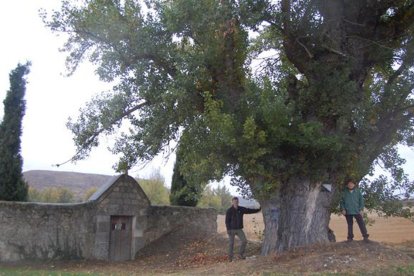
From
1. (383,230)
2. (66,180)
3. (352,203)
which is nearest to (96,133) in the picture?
(352,203)

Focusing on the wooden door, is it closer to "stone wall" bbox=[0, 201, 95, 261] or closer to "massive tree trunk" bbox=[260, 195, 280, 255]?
"stone wall" bbox=[0, 201, 95, 261]

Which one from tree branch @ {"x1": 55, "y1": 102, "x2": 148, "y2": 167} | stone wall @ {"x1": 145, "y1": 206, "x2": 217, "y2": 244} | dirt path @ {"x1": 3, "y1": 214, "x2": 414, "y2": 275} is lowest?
dirt path @ {"x1": 3, "y1": 214, "x2": 414, "y2": 275}

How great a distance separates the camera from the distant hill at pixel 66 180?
52.9 meters

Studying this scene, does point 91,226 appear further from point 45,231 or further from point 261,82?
point 261,82

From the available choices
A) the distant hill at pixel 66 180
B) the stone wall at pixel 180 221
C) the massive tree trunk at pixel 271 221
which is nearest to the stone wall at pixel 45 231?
the stone wall at pixel 180 221

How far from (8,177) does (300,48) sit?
12183 mm

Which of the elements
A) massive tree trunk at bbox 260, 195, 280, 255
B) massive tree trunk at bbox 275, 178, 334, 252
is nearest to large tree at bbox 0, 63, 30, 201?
massive tree trunk at bbox 260, 195, 280, 255

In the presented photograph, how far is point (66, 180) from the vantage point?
56.9m

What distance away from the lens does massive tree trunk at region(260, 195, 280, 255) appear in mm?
12602

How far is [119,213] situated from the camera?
17.7m

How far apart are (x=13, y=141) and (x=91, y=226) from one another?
4.66 m

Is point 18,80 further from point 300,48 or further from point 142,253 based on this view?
point 300,48

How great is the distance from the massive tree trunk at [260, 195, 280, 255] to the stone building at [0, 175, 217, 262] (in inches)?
259

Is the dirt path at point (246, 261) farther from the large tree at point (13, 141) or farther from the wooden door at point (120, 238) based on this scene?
the large tree at point (13, 141)
